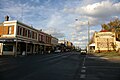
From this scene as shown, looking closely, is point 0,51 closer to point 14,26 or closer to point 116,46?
point 14,26

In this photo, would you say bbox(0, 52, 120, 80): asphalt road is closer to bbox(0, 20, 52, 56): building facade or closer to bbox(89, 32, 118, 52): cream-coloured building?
bbox(0, 20, 52, 56): building facade

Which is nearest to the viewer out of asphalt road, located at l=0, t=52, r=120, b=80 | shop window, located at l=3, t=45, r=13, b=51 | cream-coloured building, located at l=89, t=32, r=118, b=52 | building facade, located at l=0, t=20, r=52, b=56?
asphalt road, located at l=0, t=52, r=120, b=80

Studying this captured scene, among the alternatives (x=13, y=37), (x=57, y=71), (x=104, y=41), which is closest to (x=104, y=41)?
(x=104, y=41)

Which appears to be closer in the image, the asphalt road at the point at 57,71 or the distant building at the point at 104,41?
the asphalt road at the point at 57,71

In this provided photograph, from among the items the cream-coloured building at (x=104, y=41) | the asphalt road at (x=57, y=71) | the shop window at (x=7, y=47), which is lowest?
the asphalt road at (x=57, y=71)

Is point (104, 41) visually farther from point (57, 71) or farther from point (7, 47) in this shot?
point (57, 71)

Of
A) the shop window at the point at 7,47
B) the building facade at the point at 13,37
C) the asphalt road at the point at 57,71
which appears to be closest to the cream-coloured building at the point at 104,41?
the building facade at the point at 13,37

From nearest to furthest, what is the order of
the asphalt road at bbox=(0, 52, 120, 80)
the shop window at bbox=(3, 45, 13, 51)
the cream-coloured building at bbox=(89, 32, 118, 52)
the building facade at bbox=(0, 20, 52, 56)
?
1. the asphalt road at bbox=(0, 52, 120, 80)
2. the building facade at bbox=(0, 20, 52, 56)
3. the shop window at bbox=(3, 45, 13, 51)
4. the cream-coloured building at bbox=(89, 32, 118, 52)

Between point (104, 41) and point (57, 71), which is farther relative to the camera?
point (104, 41)

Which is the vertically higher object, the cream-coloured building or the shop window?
the cream-coloured building

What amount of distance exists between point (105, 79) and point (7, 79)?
17.0 ft

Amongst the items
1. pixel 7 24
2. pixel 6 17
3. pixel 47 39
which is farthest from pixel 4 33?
pixel 47 39

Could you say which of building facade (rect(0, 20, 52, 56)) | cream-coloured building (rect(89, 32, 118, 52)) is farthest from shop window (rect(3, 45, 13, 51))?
cream-coloured building (rect(89, 32, 118, 52))

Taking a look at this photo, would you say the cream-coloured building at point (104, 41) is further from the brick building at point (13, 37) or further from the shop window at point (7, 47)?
the shop window at point (7, 47)
